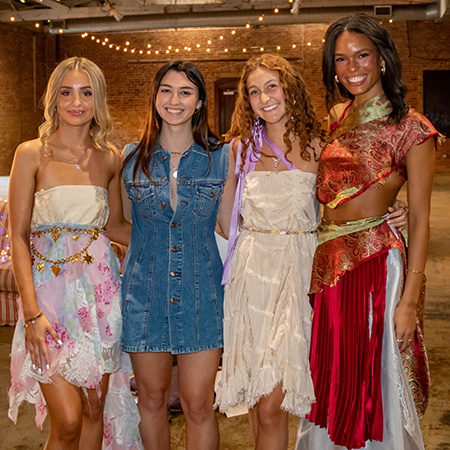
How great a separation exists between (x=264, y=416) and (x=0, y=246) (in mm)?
3327

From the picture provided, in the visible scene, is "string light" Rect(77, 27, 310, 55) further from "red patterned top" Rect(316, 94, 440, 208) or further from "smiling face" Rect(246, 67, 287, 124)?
"red patterned top" Rect(316, 94, 440, 208)

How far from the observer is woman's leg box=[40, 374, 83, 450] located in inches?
75.3

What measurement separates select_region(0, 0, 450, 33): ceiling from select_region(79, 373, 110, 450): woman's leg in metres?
10.9

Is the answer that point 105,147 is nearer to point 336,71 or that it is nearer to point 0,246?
point 336,71

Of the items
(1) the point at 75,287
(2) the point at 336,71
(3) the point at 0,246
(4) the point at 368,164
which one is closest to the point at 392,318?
(4) the point at 368,164

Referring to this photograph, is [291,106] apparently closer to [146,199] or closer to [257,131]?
[257,131]

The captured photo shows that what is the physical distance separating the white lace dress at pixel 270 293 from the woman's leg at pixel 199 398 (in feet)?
0.21

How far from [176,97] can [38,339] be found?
1.02m

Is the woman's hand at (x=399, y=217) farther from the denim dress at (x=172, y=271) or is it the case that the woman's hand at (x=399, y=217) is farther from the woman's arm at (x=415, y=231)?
the denim dress at (x=172, y=271)


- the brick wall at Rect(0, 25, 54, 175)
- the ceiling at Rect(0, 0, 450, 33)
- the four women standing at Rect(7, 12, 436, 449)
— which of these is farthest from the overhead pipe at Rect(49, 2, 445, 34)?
the four women standing at Rect(7, 12, 436, 449)

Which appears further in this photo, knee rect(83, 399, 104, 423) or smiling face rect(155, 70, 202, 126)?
smiling face rect(155, 70, 202, 126)

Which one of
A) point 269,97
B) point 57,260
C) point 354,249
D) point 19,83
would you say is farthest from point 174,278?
point 19,83

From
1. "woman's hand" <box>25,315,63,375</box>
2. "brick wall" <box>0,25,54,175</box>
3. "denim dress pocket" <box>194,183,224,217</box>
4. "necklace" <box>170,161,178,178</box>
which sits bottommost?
"woman's hand" <box>25,315,63,375</box>

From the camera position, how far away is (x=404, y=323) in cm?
202
